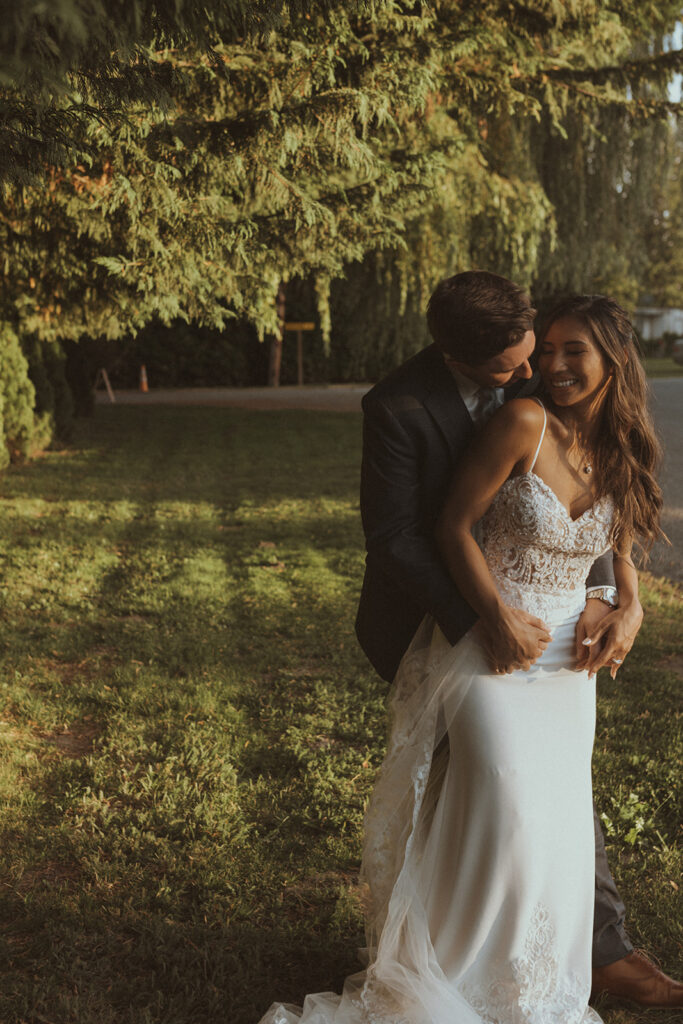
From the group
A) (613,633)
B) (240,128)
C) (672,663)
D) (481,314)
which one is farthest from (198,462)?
(481,314)

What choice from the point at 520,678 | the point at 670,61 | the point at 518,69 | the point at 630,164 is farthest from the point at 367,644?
the point at 630,164

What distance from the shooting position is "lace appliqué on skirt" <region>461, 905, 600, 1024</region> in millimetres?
2236

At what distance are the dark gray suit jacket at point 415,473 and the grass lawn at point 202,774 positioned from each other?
50.0 inches

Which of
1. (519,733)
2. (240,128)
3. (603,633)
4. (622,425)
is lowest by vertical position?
(519,733)

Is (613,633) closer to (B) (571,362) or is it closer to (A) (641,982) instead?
(B) (571,362)

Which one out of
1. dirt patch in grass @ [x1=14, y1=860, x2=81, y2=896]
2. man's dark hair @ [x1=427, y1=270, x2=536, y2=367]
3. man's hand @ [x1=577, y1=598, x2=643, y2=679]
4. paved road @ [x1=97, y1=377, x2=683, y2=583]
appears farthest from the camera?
paved road @ [x1=97, y1=377, x2=683, y2=583]

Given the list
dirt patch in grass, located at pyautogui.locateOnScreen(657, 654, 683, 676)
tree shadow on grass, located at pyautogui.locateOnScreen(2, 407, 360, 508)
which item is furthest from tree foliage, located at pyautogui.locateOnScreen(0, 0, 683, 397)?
dirt patch in grass, located at pyautogui.locateOnScreen(657, 654, 683, 676)

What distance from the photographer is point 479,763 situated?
7.18ft

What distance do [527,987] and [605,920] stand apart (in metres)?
0.44

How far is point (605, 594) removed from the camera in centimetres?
246

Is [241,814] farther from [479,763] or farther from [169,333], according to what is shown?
[169,333]

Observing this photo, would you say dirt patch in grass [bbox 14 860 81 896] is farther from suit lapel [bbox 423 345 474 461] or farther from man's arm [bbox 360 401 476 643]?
suit lapel [bbox 423 345 474 461]

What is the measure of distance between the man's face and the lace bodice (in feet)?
0.79

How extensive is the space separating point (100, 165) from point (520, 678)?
4.97 m
